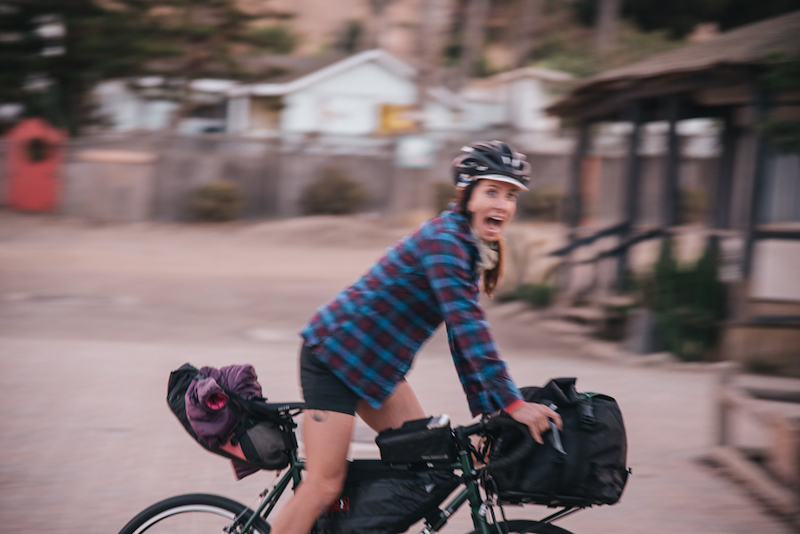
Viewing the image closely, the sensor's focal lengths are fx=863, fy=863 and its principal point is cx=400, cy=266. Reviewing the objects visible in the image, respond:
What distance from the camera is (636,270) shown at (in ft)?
39.1

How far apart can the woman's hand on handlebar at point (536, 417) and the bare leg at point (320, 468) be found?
0.59 m

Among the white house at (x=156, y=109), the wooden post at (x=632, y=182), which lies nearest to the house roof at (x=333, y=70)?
the white house at (x=156, y=109)

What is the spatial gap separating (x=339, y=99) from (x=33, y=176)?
52.9 feet

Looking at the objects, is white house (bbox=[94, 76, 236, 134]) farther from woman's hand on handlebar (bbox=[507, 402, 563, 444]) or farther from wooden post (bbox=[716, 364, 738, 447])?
woman's hand on handlebar (bbox=[507, 402, 563, 444])

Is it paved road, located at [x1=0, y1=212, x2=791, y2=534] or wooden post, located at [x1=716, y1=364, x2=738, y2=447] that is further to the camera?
wooden post, located at [x1=716, y1=364, x2=738, y2=447]

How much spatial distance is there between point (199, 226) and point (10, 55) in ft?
21.0

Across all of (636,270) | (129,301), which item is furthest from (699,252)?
(129,301)

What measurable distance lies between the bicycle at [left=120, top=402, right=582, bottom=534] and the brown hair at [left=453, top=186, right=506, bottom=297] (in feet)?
1.60

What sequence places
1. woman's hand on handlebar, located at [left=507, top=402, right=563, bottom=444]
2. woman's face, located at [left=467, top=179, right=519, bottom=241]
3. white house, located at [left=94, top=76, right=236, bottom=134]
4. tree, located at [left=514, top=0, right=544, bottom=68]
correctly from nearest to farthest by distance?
1. woman's hand on handlebar, located at [left=507, top=402, right=563, bottom=444]
2. woman's face, located at [left=467, top=179, right=519, bottom=241]
3. white house, located at [left=94, top=76, right=236, bottom=134]
4. tree, located at [left=514, top=0, right=544, bottom=68]

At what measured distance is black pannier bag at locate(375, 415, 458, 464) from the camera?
2789mm

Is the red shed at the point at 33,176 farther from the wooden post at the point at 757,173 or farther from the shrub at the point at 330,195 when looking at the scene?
the wooden post at the point at 757,173

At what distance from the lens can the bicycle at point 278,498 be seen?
2850 mm

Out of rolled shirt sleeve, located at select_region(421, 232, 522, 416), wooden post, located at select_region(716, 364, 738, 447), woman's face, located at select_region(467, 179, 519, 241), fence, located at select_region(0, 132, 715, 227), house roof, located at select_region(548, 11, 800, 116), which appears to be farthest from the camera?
fence, located at select_region(0, 132, 715, 227)

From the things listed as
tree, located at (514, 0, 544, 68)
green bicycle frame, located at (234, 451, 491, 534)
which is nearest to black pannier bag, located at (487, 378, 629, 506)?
green bicycle frame, located at (234, 451, 491, 534)
